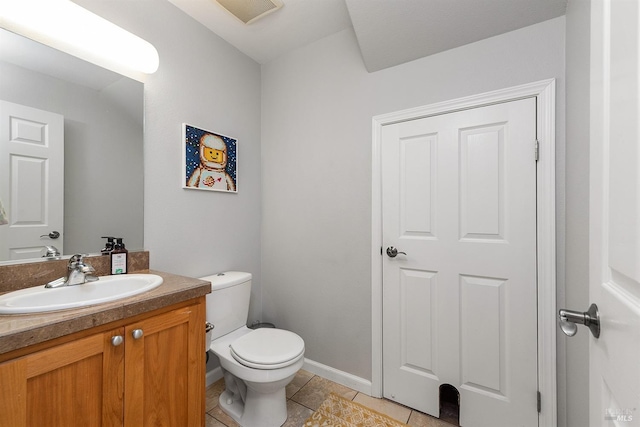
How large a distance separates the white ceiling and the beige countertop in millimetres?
1669

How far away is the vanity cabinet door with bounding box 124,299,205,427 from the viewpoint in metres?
0.94

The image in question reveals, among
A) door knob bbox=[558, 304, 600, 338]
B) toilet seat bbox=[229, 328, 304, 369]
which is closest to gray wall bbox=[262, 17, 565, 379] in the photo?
toilet seat bbox=[229, 328, 304, 369]

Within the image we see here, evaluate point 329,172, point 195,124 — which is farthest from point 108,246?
point 329,172

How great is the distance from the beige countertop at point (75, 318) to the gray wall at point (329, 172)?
3.41 ft

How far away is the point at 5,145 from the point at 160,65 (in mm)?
850

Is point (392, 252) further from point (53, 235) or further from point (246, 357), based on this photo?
point (53, 235)

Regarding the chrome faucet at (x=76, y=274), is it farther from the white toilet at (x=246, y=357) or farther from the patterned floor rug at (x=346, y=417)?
the patterned floor rug at (x=346, y=417)

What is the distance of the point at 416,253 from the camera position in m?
1.60

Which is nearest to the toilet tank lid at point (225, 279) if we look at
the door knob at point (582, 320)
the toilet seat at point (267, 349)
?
the toilet seat at point (267, 349)

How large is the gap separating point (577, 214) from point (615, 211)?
84 centimetres

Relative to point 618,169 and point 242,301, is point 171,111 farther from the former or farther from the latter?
point 618,169

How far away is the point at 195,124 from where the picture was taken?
5.72 feet

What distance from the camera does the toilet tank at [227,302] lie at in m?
1.58

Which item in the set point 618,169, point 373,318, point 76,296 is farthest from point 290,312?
point 618,169
